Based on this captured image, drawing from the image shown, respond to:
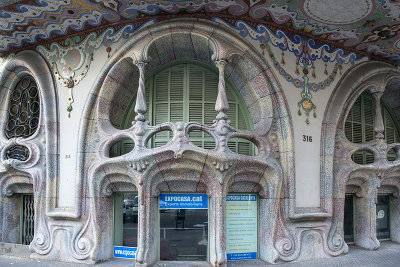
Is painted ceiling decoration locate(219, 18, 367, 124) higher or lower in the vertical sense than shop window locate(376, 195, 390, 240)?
higher

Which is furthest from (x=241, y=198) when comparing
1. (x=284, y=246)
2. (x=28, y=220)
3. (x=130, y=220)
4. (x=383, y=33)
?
(x=28, y=220)

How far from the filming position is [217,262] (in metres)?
7.93

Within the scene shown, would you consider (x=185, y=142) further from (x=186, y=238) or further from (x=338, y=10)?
(x=338, y=10)

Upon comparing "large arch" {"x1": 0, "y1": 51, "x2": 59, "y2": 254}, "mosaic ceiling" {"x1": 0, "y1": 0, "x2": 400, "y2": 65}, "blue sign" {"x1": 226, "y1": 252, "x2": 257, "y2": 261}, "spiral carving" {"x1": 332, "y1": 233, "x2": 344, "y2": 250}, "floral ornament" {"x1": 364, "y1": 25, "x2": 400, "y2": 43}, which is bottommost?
"blue sign" {"x1": 226, "y1": 252, "x2": 257, "y2": 261}

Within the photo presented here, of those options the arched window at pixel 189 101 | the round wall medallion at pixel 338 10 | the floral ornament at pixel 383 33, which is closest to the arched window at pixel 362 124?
the floral ornament at pixel 383 33

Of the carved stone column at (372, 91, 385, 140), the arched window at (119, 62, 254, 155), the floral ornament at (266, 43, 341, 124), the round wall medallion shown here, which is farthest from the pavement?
the round wall medallion

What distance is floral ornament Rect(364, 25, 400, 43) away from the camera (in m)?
8.86

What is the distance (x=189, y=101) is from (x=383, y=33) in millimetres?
5222

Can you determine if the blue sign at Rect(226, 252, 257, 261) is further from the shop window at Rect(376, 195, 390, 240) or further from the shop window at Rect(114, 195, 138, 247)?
the shop window at Rect(376, 195, 390, 240)

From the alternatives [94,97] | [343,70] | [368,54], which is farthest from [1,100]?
[368,54]

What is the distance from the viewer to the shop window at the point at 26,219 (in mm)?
10266

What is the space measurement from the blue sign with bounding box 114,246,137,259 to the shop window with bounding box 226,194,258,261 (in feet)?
7.54

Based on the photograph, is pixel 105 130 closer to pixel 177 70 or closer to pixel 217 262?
pixel 177 70

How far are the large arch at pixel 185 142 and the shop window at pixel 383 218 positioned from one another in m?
4.39
